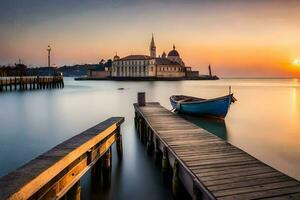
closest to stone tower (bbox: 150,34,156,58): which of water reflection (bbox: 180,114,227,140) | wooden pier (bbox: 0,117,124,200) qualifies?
water reflection (bbox: 180,114,227,140)

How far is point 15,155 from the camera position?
11.0m

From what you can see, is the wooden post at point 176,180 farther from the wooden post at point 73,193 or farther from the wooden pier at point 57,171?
the wooden post at point 73,193

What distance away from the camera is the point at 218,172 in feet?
17.4

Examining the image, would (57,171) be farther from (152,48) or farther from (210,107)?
(152,48)

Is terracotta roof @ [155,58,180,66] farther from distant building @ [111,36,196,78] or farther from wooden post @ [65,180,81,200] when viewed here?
wooden post @ [65,180,81,200]

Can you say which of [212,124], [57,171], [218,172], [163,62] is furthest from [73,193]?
[163,62]

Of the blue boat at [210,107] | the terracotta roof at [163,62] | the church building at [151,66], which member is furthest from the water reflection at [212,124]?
the terracotta roof at [163,62]

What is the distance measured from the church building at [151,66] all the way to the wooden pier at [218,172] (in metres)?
139

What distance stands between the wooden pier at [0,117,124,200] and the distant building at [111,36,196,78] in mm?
140294

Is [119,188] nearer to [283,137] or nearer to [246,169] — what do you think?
[246,169]

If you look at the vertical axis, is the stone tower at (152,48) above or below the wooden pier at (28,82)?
above

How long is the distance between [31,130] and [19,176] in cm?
1391

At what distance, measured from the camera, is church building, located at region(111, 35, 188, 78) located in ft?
481

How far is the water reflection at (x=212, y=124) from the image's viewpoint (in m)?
15.4
